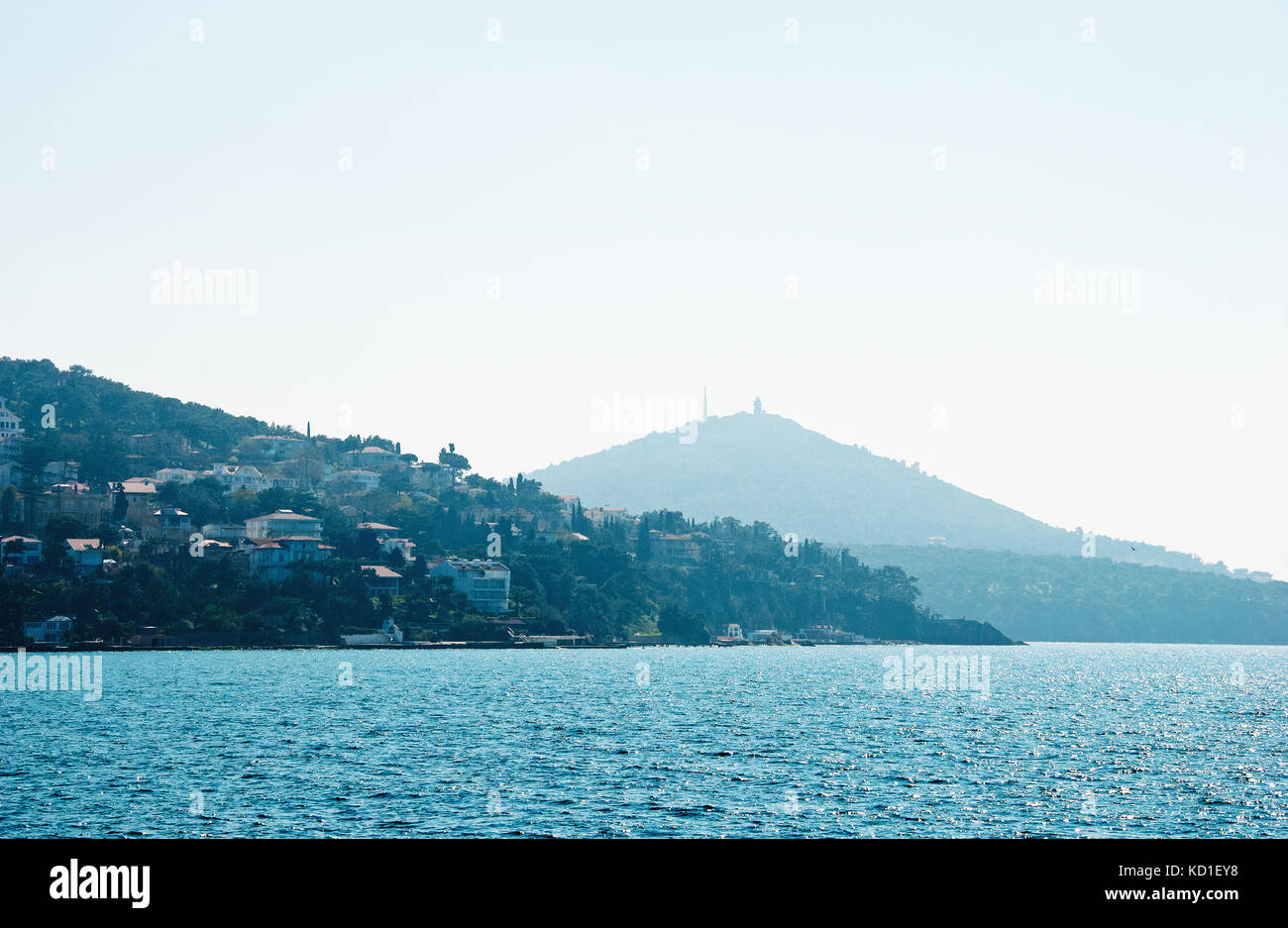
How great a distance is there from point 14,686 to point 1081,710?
88.9m

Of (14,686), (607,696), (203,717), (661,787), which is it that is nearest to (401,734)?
(203,717)

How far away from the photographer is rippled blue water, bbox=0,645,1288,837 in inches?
1784


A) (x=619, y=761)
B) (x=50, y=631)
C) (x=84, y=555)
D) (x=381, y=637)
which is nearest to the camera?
(x=619, y=761)

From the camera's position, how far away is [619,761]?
203ft

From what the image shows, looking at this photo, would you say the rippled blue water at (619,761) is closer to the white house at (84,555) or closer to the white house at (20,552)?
the white house at (84,555)

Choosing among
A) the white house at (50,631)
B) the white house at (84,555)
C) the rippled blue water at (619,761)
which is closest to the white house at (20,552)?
the white house at (84,555)

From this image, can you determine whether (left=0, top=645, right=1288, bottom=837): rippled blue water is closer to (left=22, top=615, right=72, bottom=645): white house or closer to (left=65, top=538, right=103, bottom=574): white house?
(left=22, top=615, right=72, bottom=645): white house

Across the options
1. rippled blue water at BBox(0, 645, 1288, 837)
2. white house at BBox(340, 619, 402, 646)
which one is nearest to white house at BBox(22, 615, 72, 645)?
white house at BBox(340, 619, 402, 646)

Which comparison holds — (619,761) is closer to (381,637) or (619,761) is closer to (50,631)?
(50,631)

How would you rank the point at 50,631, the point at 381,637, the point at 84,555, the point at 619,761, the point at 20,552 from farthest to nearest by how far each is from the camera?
the point at 20,552 < the point at 84,555 < the point at 381,637 < the point at 50,631 < the point at 619,761

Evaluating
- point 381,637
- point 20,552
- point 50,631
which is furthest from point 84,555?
point 381,637
